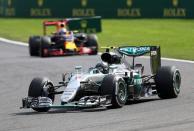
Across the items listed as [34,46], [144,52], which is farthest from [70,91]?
[34,46]

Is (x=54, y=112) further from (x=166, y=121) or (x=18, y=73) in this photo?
(x=18, y=73)

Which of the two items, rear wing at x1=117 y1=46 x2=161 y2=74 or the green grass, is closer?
rear wing at x1=117 y1=46 x2=161 y2=74

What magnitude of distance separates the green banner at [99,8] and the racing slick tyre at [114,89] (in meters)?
29.1

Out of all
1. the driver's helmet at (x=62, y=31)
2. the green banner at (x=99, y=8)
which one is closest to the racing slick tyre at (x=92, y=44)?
the driver's helmet at (x=62, y=31)

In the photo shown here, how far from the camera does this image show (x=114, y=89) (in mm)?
12844

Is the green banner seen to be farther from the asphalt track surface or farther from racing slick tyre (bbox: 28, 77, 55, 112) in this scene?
racing slick tyre (bbox: 28, 77, 55, 112)

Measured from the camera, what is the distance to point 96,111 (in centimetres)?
1283

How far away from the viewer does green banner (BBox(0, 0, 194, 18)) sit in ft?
140

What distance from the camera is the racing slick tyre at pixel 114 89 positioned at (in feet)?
42.1

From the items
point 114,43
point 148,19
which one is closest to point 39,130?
point 114,43

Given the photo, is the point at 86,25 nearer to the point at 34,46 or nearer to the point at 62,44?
Answer: the point at 34,46

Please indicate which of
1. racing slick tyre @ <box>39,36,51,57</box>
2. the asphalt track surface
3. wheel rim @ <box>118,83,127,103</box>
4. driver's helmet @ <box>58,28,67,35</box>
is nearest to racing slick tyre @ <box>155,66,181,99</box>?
the asphalt track surface

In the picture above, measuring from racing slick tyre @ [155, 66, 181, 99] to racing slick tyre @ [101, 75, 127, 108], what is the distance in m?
1.33

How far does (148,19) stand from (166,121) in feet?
108
